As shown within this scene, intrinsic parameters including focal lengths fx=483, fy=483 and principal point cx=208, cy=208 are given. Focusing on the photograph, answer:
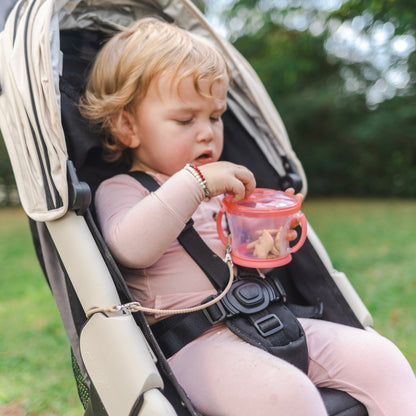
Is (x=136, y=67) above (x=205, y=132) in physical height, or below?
above

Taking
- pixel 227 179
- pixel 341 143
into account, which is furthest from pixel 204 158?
pixel 341 143

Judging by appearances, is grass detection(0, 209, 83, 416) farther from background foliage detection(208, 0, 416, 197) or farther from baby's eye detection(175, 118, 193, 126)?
background foliage detection(208, 0, 416, 197)

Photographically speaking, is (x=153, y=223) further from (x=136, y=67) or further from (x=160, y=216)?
(x=136, y=67)

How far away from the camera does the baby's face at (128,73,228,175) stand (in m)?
1.58

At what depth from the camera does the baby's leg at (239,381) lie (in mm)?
1188

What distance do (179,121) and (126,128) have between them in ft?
0.75

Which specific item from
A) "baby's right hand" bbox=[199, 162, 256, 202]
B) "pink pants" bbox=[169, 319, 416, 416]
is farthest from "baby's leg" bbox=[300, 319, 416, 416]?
"baby's right hand" bbox=[199, 162, 256, 202]

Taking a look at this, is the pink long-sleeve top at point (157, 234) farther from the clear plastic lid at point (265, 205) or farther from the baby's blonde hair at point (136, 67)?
the baby's blonde hair at point (136, 67)

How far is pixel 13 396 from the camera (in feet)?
7.02

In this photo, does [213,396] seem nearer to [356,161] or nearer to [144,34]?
[144,34]

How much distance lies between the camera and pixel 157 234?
1373 millimetres

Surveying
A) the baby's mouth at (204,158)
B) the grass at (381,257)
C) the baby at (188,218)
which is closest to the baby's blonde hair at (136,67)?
the baby at (188,218)

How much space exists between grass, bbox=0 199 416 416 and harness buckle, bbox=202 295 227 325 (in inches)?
37.9

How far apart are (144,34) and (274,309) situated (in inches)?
40.7
